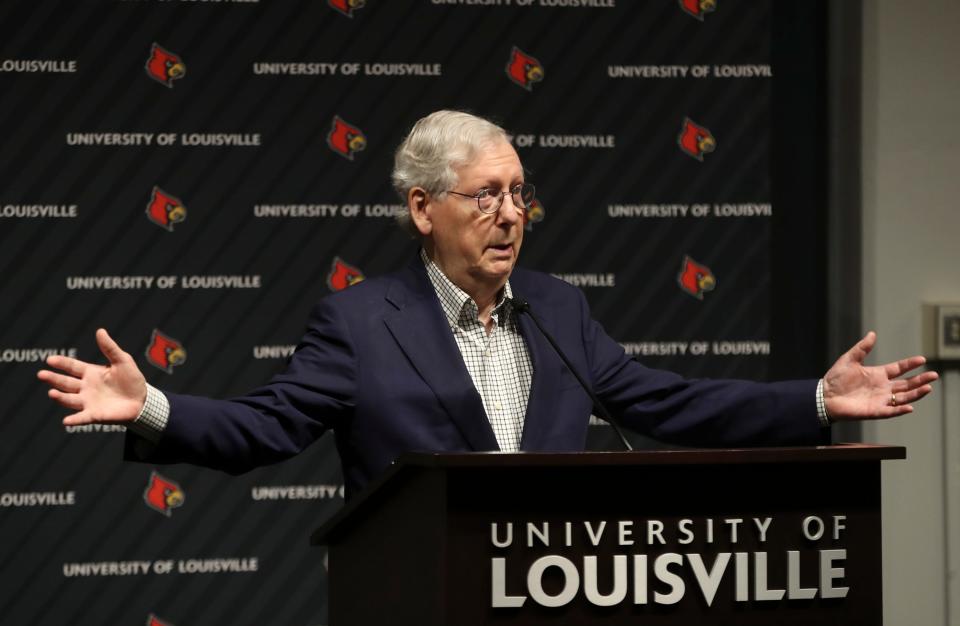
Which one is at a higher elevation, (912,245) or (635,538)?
(912,245)

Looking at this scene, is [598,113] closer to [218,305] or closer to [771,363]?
[771,363]

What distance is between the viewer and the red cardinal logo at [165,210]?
438 centimetres

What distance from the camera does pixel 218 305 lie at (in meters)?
4.40

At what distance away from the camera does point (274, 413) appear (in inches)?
94.6

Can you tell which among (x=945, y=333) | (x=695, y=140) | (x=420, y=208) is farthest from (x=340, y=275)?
(x=945, y=333)

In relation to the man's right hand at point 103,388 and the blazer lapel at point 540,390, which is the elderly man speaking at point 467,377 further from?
the man's right hand at point 103,388

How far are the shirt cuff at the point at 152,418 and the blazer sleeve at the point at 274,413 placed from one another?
0.01 metres

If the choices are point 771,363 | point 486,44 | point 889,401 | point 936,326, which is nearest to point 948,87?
point 936,326

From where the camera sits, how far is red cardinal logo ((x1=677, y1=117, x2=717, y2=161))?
459 cm

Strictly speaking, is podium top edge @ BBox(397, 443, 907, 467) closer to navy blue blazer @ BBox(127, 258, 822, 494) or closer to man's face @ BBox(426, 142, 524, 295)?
navy blue blazer @ BBox(127, 258, 822, 494)

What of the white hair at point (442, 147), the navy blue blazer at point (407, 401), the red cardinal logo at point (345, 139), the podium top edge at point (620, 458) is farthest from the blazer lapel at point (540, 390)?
the red cardinal logo at point (345, 139)

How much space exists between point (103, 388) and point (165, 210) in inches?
95.5

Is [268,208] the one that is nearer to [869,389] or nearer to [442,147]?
[442,147]

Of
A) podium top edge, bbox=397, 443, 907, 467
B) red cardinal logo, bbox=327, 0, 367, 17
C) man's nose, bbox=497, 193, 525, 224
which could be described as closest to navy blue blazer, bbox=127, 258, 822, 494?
man's nose, bbox=497, 193, 525, 224
